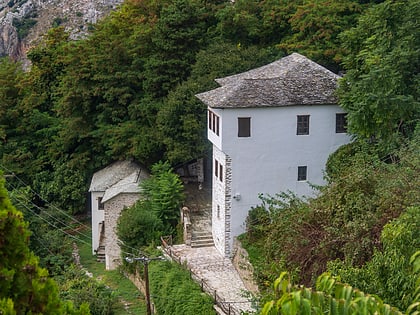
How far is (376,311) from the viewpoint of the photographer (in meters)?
6.04

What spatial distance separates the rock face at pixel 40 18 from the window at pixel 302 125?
188ft

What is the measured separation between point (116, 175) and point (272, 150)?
12.1m

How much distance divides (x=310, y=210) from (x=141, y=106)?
16547 millimetres

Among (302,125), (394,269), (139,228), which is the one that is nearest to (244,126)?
(302,125)

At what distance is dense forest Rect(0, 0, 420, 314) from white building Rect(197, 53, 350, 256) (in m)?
0.73

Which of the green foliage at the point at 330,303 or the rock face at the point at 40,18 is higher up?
the rock face at the point at 40,18

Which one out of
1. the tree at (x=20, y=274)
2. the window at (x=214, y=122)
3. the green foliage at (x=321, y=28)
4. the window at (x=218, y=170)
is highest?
the green foliage at (x=321, y=28)

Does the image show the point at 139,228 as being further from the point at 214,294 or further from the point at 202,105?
the point at 214,294

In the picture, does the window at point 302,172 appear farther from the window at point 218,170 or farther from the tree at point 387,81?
the window at point 218,170

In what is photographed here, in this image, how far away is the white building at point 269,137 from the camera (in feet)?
81.8

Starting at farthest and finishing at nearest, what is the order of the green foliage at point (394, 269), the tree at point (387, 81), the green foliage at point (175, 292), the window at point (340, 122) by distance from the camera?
the window at point (340, 122), the tree at point (387, 81), the green foliage at point (175, 292), the green foliage at point (394, 269)

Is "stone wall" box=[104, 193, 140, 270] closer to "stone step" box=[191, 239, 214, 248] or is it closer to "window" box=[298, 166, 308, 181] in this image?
"stone step" box=[191, 239, 214, 248]

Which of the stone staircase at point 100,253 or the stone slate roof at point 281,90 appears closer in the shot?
the stone slate roof at point 281,90

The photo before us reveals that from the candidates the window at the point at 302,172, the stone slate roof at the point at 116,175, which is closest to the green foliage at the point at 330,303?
the window at the point at 302,172
